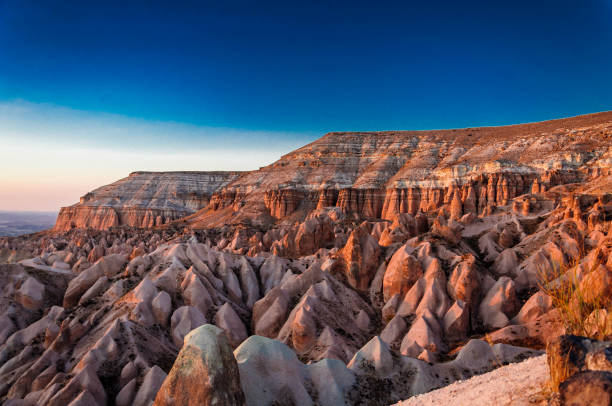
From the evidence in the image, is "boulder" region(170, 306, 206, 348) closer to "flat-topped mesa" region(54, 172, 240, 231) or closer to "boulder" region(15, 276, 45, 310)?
"boulder" region(15, 276, 45, 310)

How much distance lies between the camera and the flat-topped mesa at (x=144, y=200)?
123312mm

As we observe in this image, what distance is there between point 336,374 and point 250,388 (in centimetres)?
375

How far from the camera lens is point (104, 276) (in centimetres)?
3175

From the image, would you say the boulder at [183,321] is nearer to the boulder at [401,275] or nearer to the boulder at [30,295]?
the boulder at [401,275]

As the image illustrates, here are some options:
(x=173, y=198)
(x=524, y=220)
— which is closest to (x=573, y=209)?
(x=524, y=220)

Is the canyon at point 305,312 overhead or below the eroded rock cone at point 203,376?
below

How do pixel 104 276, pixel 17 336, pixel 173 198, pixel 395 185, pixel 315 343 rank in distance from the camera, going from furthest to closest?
pixel 173 198
pixel 395 185
pixel 104 276
pixel 17 336
pixel 315 343

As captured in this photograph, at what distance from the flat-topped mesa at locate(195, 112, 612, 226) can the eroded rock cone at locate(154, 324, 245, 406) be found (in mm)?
59718

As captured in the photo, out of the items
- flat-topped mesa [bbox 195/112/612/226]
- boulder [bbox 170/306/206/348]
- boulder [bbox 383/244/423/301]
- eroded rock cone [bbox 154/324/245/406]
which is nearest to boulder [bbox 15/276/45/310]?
boulder [bbox 170/306/206/348]

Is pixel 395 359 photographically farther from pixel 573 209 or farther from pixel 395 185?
pixel 395 185

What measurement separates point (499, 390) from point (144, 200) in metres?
135

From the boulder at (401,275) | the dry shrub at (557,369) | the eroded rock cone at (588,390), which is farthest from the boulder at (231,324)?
the eroded rock cone at (588,390)

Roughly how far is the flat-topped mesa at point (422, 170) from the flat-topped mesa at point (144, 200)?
20134 millimetres

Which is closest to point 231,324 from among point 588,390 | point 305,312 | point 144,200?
point 305,312
